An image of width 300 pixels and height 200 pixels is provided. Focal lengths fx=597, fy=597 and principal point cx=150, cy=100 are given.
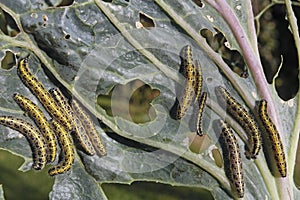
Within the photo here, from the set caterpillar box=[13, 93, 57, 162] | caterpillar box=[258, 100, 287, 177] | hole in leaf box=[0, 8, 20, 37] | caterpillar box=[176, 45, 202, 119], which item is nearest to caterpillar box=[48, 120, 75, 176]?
caterpillar box=[13, 93, 57, 162]

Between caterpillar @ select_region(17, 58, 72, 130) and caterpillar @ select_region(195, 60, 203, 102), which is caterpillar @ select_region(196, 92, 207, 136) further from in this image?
caterpillar @ select_region(17, 58, 72, 130)

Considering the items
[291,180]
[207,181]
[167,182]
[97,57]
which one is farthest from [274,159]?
[97,57]

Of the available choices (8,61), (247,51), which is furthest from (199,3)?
(8,61)

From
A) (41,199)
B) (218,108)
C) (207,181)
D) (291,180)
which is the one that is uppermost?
(41,199)

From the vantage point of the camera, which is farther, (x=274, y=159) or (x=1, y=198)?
(x=274, y=159)

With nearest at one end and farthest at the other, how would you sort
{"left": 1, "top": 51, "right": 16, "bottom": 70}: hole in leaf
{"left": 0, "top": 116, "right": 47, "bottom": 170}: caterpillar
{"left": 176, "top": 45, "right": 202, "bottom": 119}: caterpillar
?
{"left": 0, "top": 116, "right": 47, "bottom": 170}: caterpillar, {"left": 1, "top": 51, "right": 16, "bottom": 70}: hole in leaf, {"left": 176, "top": 45, "right": 202, "bottom": 119}: caterpillar

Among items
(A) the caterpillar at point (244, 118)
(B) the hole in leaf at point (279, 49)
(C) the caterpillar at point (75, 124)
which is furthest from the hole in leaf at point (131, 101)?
(B) the hole in leaf at point (279, 49)

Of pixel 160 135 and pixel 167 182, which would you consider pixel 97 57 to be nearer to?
pixel 160 135
